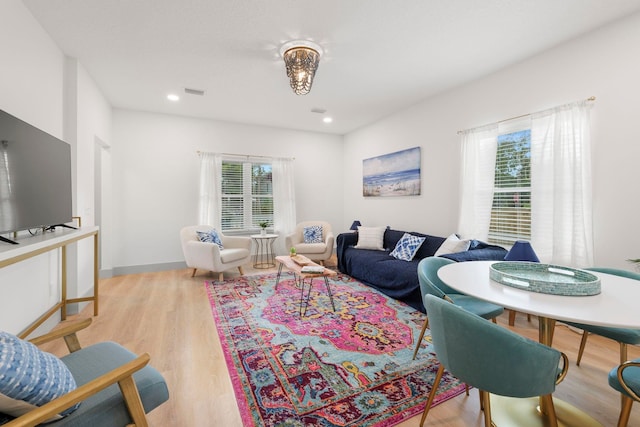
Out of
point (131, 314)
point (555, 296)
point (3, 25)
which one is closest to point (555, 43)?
point (555, 296)

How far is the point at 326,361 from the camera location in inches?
83.0

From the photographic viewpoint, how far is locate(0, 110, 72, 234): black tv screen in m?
1.69

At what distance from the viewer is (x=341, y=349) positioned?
2271 millimetres

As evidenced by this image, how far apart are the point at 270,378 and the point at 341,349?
620 millimetres

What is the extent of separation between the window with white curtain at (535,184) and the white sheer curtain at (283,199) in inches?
124

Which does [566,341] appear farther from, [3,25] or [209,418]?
[3,25]

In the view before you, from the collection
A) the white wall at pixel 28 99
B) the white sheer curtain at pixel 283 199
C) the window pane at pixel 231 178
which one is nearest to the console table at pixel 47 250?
the white wall at pixel 28 99

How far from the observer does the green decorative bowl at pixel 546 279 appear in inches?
53.3

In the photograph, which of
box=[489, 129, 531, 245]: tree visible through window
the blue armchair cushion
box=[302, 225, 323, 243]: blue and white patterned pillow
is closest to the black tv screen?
the blue armchair cushion

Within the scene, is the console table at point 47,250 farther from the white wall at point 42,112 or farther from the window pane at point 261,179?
the window pane at point 261,179

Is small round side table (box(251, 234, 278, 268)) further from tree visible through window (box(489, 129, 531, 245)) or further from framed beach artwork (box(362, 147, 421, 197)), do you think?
tree visible through window (box(489, 129, 531, 245))

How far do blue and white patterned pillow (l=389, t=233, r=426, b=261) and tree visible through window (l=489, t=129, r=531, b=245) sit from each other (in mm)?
900

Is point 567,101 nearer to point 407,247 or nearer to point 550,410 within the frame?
point 407,247

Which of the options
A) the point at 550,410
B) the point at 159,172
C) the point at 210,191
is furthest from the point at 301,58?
the point at 159,172
